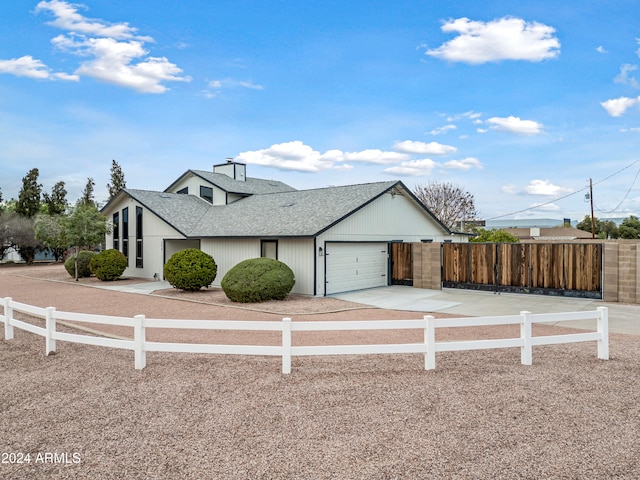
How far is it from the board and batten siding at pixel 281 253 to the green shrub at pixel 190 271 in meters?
1.89

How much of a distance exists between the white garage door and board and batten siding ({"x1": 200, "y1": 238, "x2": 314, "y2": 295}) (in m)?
0.82

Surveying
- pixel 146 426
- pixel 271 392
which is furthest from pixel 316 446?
pixel 146 426

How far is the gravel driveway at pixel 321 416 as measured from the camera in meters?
4.11

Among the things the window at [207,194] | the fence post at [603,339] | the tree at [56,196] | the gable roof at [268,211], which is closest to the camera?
the fence post at [603,339]

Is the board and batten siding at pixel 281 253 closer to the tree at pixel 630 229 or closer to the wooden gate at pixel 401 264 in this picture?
the wooden gate at pixel 401 264

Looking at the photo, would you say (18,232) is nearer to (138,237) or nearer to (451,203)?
(138,237)

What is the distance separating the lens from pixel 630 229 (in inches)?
2527

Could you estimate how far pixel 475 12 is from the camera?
48.6 ft

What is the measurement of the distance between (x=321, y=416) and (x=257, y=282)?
10.3 m

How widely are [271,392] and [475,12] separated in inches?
571

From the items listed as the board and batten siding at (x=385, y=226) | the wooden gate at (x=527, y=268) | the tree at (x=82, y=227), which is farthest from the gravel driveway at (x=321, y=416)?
the tree at (x=82, y=227)

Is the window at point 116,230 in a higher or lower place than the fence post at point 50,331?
higher

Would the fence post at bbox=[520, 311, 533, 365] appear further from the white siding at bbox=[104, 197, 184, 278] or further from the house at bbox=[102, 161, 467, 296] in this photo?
the white siding at bbox=[104, 197, 184, 278]

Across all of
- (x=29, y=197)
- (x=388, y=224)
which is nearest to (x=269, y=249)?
(x=388, y=224)
